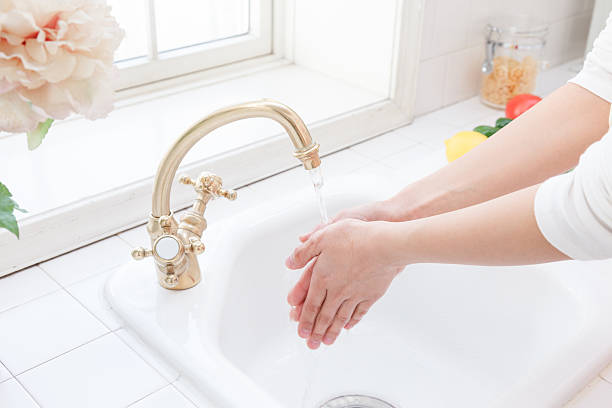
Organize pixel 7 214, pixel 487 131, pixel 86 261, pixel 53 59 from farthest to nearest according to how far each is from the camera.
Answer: pixel 487 131 < pixel 86 261 < pixel 7 214 < pixel 53 59

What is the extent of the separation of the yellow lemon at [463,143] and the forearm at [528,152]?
1.07ft

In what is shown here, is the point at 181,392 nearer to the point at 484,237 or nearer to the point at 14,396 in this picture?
the point at 14,396

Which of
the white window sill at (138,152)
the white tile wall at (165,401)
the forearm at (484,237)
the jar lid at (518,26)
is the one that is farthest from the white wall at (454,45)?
the white tile wall at (165,401)

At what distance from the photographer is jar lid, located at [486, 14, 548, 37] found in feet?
5.49

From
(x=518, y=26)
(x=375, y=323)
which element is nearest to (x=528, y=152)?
(x=375, y=323)

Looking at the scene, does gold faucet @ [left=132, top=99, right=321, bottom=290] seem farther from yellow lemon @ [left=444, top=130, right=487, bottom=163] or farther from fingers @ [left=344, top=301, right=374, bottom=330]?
yellow lemon @ [left=444, top=130, right=487, bottom=163]

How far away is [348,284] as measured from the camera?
2.94ft

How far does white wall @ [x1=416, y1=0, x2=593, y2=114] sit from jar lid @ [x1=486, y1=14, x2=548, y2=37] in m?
0.03

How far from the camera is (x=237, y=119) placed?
89 centimetres

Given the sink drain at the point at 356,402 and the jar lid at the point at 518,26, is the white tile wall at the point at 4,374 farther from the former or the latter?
the jar lid at the point at 518,26

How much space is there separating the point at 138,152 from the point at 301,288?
504 mm

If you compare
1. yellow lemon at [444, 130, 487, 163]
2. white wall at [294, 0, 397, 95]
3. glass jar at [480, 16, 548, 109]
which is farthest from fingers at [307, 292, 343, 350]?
glass jar at [480, 16, 548, 109]

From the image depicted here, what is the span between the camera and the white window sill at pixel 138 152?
1.11m

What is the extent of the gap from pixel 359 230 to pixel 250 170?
0.52 m
